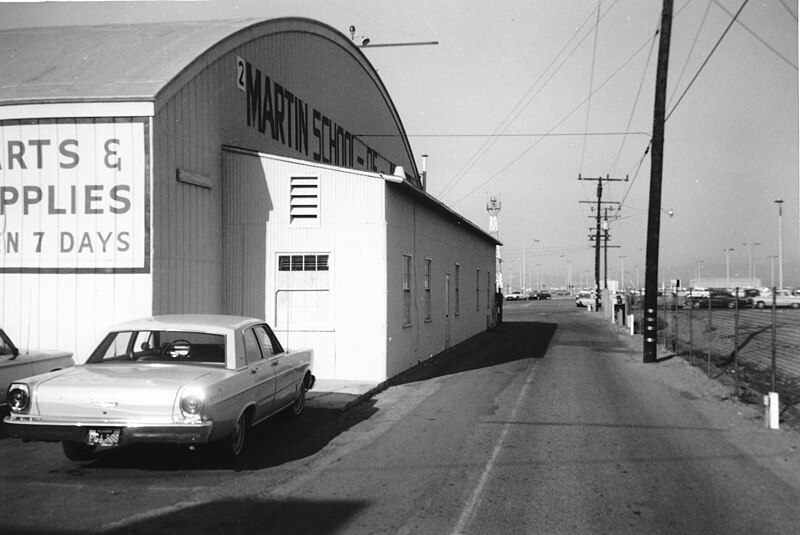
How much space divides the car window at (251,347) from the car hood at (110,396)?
3.75ft

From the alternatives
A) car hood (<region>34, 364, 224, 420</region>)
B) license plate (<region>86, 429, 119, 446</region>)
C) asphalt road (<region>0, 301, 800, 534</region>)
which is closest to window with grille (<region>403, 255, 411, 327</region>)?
asphalt road (<region>0, 301, 800, 534</region>)

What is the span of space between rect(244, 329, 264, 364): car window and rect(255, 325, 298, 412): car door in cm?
14

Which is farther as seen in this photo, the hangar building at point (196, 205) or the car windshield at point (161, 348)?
the hangar building at point (196, 205)

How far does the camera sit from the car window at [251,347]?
8.01 meters

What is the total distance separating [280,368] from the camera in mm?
8836

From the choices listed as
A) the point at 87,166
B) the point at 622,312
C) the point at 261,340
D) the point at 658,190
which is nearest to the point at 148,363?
the point at 261,340

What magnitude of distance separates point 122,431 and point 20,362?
10.6ft

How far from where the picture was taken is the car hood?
6512 mm

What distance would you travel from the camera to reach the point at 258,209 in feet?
47.0

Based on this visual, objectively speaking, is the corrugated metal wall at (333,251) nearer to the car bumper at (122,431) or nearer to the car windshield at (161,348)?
the car windshield at (161,348)

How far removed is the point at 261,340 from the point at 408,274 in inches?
305

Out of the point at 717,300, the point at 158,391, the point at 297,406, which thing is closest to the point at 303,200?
the point at 297,406

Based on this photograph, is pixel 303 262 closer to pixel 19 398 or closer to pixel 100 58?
pixel 100 58

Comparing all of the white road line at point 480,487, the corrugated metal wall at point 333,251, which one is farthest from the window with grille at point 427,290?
the white road line at point 480,487
